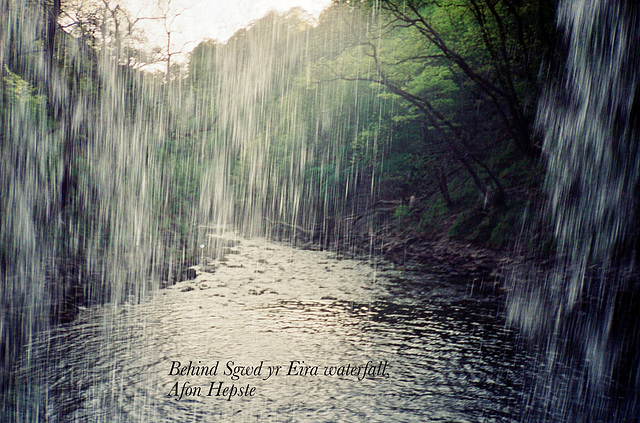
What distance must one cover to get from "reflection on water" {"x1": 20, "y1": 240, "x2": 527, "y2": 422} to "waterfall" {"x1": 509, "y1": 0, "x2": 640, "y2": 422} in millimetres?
902

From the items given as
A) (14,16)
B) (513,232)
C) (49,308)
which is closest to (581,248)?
(513,232)

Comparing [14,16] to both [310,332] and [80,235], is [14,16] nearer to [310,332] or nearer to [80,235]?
[80,235]

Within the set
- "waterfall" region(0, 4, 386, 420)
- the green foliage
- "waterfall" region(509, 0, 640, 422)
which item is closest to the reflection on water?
"waterfall" region(0, 4, 386, 420)

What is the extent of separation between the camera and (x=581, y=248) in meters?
11.5

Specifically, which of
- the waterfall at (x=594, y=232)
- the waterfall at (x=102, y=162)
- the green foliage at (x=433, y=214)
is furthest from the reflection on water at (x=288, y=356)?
the green foliage at (x=433, y=214)

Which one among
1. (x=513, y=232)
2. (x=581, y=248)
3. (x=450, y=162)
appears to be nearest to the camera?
(x=581, y=248)

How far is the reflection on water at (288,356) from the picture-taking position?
20.2ft

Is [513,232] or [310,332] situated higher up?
[513,232]

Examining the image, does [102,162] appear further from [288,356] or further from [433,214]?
[433,214]

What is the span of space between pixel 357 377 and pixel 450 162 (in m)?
17.6

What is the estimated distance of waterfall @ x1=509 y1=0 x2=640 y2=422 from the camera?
7.28 m

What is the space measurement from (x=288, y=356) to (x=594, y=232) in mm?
8428

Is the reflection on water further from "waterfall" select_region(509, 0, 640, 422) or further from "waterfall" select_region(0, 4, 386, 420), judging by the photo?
"waterfall" select_region(509, 0, 640, 422)

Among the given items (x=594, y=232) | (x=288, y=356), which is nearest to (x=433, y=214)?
(x=594, y=232)
